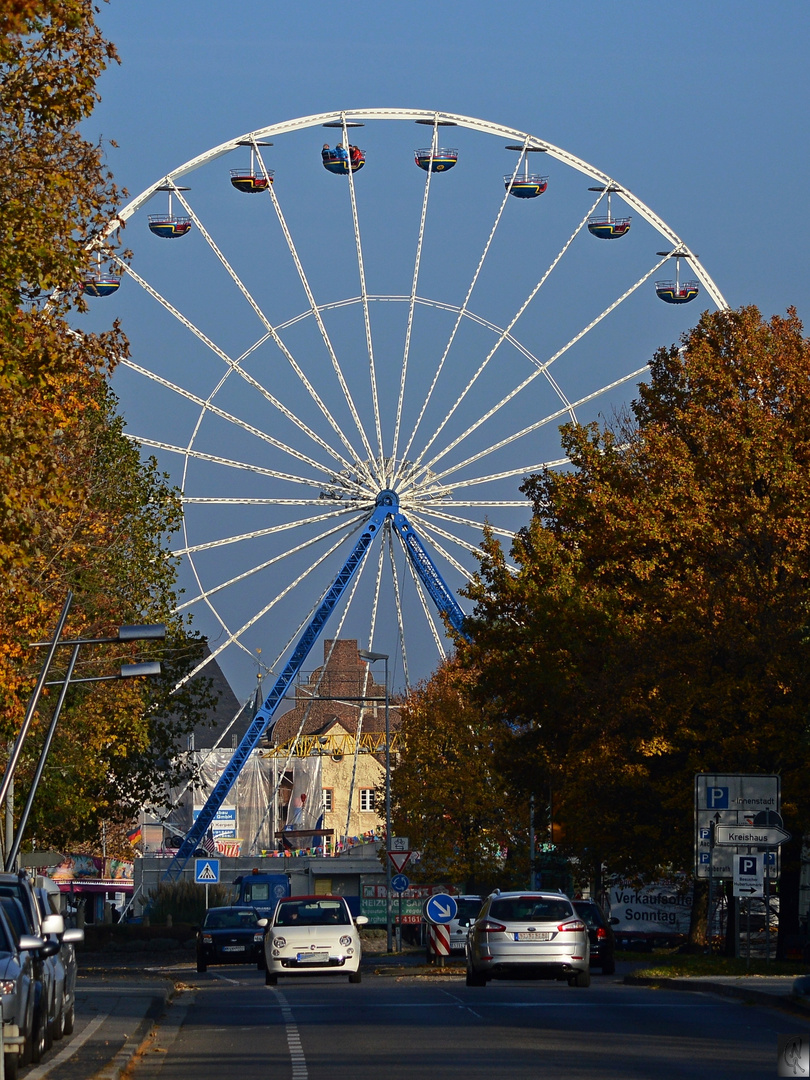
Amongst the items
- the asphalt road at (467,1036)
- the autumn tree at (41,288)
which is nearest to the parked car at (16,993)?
the asphalt road at (467,1036)

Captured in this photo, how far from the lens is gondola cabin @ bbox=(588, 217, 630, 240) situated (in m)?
54.8

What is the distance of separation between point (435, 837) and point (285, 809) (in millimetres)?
A: 60133

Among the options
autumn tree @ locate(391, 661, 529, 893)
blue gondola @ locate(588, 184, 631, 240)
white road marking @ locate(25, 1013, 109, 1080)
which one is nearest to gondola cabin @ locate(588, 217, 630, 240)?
blue gondola @ locate(588, 184, 631, 240)

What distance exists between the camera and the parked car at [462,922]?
4688cm

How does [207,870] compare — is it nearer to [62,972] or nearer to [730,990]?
[730,990]

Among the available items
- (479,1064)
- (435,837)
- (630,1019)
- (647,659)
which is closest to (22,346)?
(479,1064)

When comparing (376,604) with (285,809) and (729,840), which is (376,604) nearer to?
(729,840)

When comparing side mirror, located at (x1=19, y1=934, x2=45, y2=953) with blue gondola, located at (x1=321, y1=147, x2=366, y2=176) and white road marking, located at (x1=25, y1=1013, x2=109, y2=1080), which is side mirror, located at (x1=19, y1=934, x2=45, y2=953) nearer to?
white road marking, located at (x1=25, y1=1013, x2=109, y2=1080)

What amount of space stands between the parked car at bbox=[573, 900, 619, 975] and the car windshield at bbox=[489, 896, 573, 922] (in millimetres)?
8174

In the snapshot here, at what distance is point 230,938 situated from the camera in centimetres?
4350

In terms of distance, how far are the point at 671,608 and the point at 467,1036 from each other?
709 inches

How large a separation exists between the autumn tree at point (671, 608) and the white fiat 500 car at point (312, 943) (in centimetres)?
635

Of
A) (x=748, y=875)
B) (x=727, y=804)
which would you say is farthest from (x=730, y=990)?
(x=727, y=804)

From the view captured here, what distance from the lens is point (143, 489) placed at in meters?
48.1
